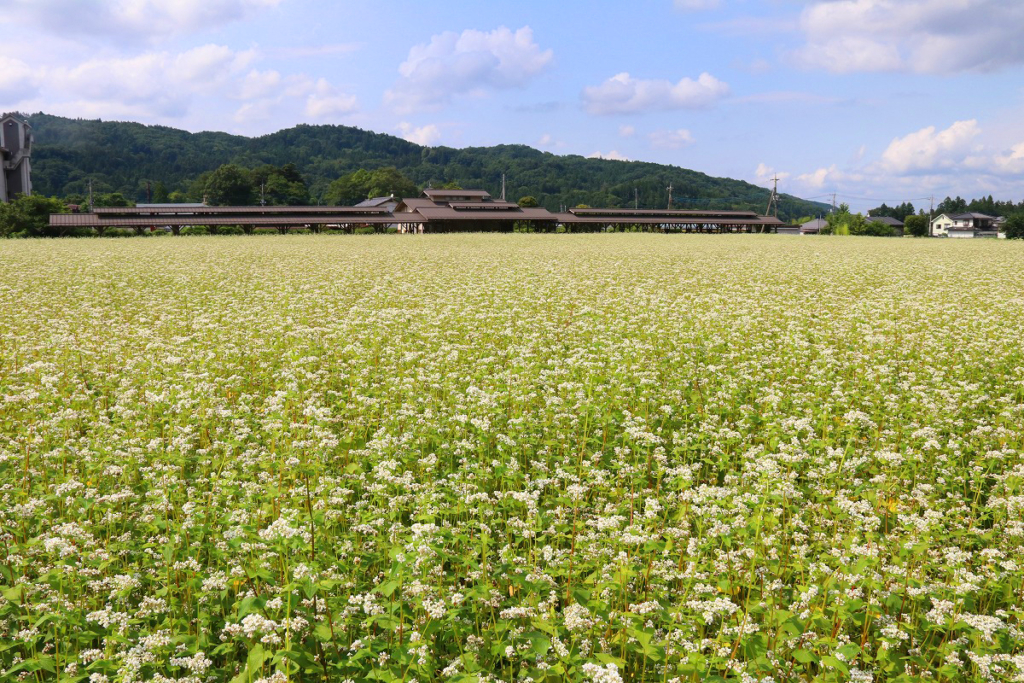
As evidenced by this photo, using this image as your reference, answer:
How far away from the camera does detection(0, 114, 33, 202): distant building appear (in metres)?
87.7

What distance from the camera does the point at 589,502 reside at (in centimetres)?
600

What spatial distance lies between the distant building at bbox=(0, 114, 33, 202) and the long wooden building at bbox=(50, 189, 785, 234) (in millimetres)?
17577

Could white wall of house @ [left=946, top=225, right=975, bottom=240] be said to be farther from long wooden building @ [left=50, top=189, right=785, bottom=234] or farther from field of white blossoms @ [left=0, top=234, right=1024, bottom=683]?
field of white blossoms @ [left=0, top=234, right=1024, bottom=683]

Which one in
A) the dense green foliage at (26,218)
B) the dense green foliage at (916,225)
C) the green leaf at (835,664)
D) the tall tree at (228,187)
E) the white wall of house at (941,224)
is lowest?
the green leaf at (835,664)

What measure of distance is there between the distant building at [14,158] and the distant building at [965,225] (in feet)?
556

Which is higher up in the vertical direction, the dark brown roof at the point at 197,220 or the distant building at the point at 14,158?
the distant building at the point at 14,158

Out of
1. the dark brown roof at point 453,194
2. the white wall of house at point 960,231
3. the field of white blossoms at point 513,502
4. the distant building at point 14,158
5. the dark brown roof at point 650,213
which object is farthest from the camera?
the white wall of house at point 960,231

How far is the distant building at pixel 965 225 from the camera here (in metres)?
136

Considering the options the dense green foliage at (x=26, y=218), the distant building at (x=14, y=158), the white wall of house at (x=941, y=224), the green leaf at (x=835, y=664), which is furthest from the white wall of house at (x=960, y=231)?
the distant building at (x=14, y=158)

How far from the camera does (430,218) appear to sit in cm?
7988

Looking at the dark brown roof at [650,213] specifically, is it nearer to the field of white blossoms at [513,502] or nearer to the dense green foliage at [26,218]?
the dense green foliage at [26,218]

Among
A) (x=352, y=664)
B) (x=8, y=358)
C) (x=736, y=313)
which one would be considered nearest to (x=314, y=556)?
(x=352, y=664)

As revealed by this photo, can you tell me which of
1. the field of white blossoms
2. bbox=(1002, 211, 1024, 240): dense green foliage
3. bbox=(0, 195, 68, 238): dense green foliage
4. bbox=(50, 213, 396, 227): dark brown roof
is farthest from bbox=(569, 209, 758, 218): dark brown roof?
the field of white blossoms

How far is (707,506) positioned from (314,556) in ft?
10.4
